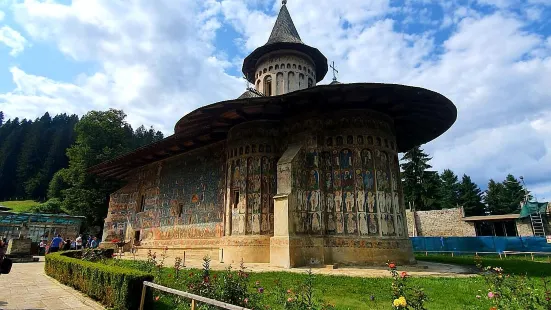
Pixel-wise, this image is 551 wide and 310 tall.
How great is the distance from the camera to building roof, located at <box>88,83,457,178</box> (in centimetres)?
1147

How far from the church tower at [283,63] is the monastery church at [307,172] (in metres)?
2.30

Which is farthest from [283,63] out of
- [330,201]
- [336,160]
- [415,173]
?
[415,173]

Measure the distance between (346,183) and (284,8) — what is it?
47.1 feet

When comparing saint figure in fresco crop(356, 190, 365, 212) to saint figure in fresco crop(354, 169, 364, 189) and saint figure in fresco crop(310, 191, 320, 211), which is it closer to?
saint figure in fresco crop(354, 169, 364, 189)

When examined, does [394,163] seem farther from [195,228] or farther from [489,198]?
[489,198]

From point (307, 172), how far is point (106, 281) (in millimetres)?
7648

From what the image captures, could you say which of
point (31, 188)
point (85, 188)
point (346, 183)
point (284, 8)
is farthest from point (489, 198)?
point (31, 188)

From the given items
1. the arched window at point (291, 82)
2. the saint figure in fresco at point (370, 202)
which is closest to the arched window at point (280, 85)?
the arched window at point (291, 82)

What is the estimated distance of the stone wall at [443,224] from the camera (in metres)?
26.5

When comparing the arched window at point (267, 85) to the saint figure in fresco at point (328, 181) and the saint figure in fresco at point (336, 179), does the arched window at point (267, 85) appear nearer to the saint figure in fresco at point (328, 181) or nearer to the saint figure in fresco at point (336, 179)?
the saint figure in fresco at point (328, 181)

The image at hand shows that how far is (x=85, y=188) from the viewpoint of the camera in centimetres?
3219

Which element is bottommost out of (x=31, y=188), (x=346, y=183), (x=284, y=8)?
(x=346, y=183)

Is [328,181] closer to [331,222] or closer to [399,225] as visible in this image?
[331,222]

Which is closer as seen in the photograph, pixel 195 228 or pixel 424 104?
pixel 424 104
